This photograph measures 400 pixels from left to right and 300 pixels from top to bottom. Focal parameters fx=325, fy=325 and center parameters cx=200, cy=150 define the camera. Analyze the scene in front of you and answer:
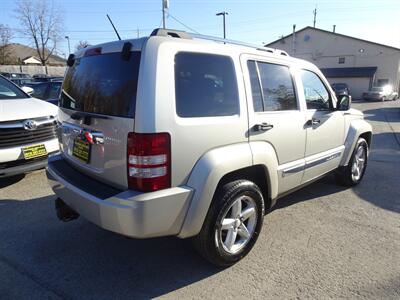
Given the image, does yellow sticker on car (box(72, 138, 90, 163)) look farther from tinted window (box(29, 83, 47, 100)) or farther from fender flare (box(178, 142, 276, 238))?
tinted window (box(29, 83, 47, 100))

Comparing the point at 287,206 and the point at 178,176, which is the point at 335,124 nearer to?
the point at 287,206

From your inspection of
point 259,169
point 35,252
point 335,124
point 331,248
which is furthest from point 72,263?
point 335,124

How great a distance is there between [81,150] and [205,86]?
1224 mm

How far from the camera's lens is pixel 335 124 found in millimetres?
4230

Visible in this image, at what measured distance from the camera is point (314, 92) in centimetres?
395

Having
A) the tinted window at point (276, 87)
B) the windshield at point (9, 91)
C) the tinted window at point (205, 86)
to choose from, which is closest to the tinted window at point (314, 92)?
the tinted window at point (276, 87)

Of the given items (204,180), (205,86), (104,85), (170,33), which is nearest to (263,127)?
(205,86)

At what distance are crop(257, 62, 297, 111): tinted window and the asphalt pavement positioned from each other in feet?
4.60

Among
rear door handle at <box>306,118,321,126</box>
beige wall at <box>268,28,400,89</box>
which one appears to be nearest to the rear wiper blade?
rear door handle at <box>306,118,321,126</box>

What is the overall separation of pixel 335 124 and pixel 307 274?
7.03ft

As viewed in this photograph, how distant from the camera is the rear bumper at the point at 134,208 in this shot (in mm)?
2289

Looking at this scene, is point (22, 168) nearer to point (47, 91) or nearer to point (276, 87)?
point (276, 87)

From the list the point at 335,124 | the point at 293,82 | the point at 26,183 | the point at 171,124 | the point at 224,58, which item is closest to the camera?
the point at 171,124

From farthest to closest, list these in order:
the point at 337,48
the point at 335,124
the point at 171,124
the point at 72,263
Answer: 1. the point at 337,48
2. the point at 335,124
3. the point at 72,263
4. the point at 171,124
